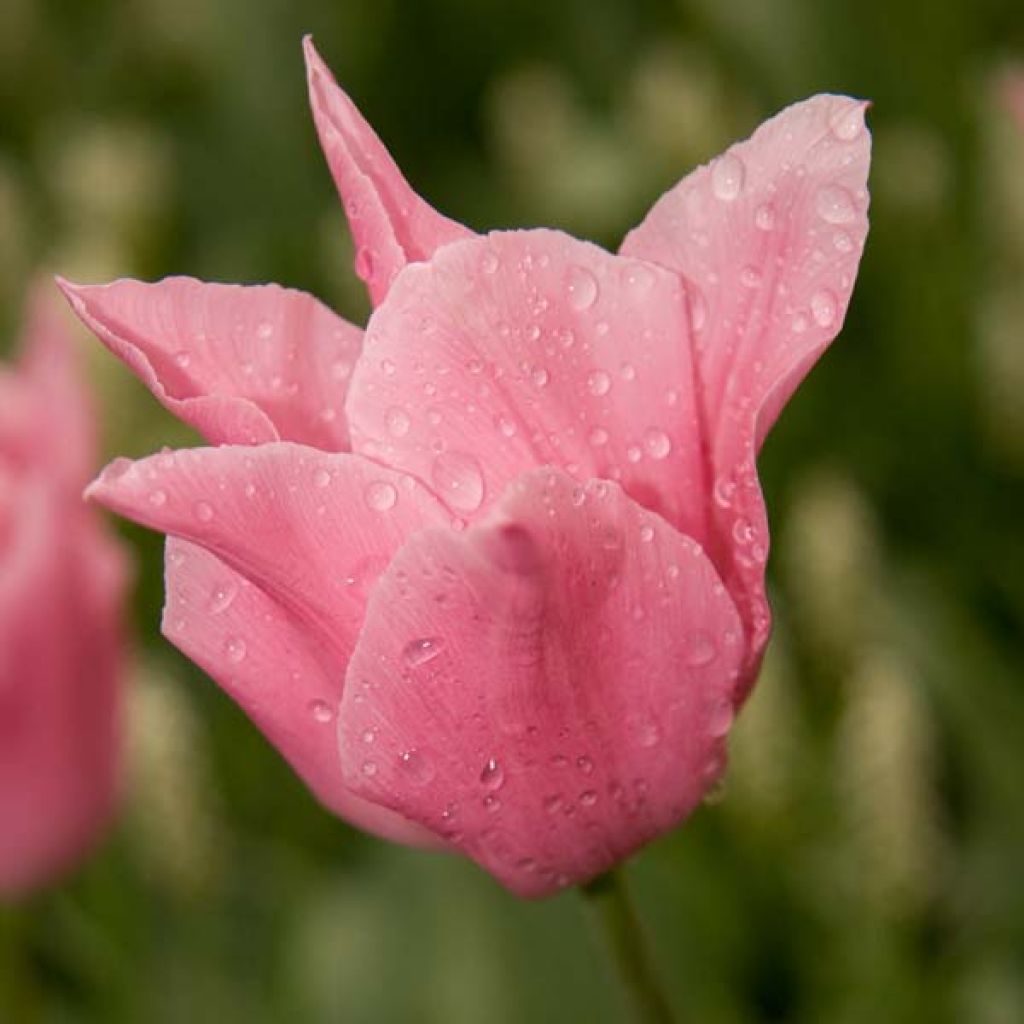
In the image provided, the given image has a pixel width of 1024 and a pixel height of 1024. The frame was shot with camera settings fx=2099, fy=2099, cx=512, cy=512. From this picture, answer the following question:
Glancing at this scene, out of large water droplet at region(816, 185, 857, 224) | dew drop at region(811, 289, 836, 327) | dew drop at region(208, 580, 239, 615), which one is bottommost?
dew drop at region(208, 580, 239, 615)

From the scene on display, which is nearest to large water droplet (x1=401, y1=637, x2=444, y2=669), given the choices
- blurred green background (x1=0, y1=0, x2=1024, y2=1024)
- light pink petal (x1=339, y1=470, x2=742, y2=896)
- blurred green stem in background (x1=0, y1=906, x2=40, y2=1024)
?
light pink petal (x1=339, y1=470, x2=742, y2=896)

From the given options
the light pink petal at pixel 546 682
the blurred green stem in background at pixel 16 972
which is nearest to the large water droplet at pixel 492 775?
the light pink petal at pixel 546 682

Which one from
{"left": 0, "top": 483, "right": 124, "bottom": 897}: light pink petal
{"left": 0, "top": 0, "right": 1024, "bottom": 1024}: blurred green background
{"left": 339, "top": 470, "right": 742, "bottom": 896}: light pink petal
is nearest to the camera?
{"left": 339, "top": 470, "right": 742, "bottom": 896}: light pink petal

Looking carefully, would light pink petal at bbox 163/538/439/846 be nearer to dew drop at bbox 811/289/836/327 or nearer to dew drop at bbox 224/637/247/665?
dew drop at bbox 224/637/247/665

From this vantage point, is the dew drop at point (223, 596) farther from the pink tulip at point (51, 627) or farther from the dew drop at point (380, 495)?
the pink tulip at point (51, 627)

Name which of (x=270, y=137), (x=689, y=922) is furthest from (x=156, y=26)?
(x=689, y=922)

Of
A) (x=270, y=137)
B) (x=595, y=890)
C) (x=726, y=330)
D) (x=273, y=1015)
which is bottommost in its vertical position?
(x=273, y=1015)

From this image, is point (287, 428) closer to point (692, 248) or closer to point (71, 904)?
point (692, 248)
